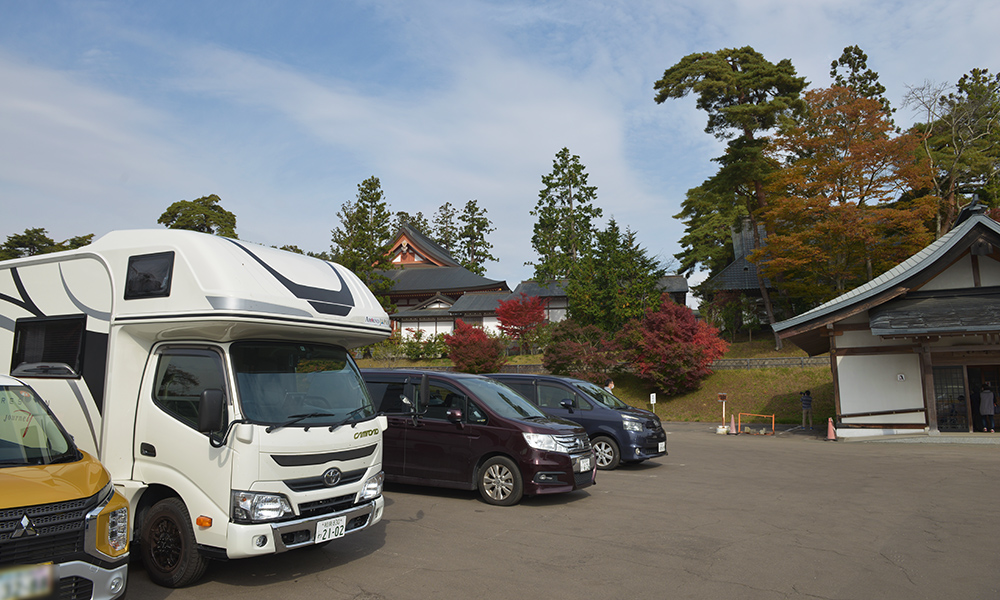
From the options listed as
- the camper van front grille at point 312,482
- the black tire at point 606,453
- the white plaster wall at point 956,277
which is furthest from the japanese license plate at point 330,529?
the white plaster wall at point 956,277

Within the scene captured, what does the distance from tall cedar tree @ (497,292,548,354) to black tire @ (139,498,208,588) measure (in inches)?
1287

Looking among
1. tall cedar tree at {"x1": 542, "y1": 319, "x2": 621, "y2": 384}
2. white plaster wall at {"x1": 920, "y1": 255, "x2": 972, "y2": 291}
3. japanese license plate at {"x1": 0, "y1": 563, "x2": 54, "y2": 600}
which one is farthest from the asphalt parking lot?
tall cedar tree at {"x1": 542, "y1": 319, "x2": 621, "y2": 384}

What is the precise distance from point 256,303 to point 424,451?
14.2 ft

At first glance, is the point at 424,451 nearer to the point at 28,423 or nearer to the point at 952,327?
the point at 28,423

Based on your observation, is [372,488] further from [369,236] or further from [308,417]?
[369,236]

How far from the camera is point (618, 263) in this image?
109 ft

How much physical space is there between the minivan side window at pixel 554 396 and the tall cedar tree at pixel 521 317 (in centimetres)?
2505

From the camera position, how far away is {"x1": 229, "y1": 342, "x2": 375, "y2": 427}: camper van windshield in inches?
211

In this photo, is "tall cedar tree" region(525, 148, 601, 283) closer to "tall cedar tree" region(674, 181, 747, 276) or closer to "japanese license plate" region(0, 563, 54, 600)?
"tall cedar tree" region(674, 181, 747, 276)

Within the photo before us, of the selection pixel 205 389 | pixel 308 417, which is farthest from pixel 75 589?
pixel 308 417

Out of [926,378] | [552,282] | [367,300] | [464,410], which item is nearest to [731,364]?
[926,378]

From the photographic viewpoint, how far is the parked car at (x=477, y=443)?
8.44 metres

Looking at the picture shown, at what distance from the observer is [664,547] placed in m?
6.73

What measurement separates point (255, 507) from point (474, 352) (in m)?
28.9
